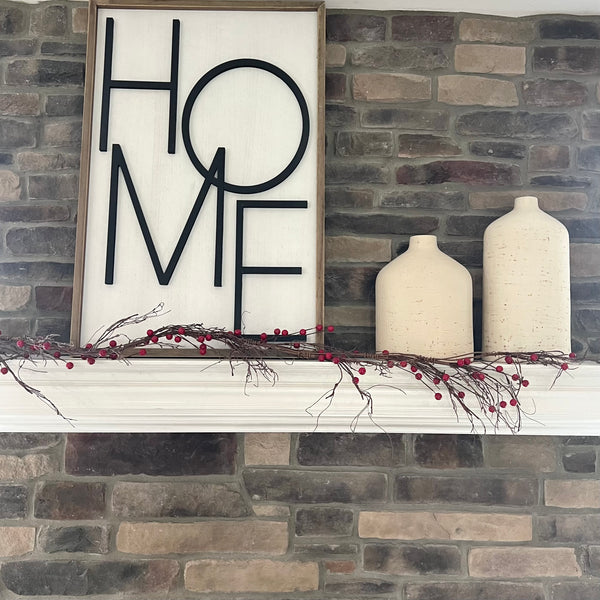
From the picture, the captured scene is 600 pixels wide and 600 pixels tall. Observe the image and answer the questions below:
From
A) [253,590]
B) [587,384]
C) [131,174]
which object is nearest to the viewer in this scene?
[587,384]

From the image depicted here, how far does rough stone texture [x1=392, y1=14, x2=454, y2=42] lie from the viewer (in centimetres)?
196

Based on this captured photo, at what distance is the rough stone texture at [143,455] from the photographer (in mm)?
1741

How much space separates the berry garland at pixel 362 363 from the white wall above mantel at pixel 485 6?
1062 mm

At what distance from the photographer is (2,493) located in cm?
173

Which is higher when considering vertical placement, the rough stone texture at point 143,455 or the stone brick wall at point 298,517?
the rough stone texture at point 143,455

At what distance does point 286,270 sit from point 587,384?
0.84 m

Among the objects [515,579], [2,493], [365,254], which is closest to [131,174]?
[365,254]

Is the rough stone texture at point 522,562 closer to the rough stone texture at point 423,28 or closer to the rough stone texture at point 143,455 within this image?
the rough stone texture at point 143,455

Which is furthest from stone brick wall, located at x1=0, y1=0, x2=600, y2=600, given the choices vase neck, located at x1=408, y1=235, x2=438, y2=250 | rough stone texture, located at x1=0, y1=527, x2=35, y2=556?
vase neck, located at x1=408, y1=235, x2=438, y2=250

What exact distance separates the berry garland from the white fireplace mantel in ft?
0.07

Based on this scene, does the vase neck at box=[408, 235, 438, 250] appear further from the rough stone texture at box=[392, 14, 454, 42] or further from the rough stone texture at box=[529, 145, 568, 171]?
the rough stone texture at box=[392, 14, 454, 42]

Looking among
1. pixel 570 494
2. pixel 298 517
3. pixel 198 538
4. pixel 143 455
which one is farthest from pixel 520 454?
pixel 143 455

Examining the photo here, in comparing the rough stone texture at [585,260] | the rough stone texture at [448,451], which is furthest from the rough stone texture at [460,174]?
the rough stone texture at [448,451]

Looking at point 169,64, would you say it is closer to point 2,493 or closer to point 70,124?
point 70,124
